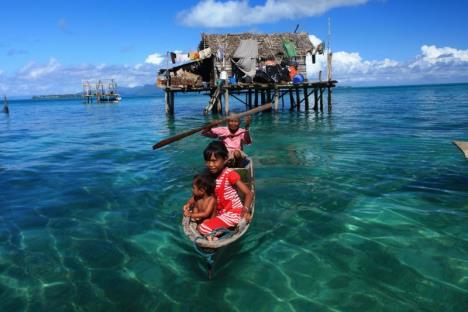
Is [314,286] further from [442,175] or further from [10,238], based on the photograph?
[442,175]

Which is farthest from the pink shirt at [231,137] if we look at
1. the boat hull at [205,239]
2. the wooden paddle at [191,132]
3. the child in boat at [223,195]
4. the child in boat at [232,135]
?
the boat hull at [205,239]

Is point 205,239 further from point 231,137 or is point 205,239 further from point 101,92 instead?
point 101,92

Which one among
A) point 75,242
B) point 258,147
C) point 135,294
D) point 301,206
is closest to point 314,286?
point 135,294

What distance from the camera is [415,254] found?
19.9 ft

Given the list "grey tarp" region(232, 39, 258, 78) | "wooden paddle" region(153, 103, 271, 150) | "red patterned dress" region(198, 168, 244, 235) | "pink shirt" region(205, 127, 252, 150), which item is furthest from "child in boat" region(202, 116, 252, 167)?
"grey tarp" region(232, 39, 258, 78)

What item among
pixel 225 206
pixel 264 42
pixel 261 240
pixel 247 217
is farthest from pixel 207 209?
pixel 264 42

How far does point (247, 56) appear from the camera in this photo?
2952 cm

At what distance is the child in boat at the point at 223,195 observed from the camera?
542 centimetres

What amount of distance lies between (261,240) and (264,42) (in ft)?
87.1

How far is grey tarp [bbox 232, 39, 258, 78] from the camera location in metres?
29.5

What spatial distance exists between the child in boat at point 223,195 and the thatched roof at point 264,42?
25.1 meters

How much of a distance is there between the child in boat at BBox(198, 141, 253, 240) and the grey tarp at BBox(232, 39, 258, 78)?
974 inches

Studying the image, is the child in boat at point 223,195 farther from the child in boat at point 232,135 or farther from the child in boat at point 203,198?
the child in boat at point 232,135

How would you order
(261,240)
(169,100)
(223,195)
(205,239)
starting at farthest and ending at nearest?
(169,100), (261,240), (223,195), (205,239)
